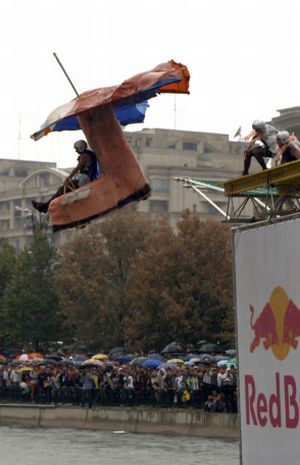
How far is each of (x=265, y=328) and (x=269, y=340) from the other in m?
0.14

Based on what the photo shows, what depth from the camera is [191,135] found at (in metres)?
136

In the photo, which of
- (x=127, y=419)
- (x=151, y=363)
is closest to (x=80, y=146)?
(x=127, y=419)

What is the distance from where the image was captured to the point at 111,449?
39344 millimetres

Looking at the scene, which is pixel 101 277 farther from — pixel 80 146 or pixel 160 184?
pixel 80 146

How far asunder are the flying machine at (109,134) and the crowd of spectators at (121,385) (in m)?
22.8

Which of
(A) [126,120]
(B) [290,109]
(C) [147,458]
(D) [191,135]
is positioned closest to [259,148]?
(A) [126,120]

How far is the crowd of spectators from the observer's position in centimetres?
3834

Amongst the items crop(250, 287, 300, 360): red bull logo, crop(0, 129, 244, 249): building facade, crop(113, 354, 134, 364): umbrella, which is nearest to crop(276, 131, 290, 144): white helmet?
crop(250, 287, 300, 360): red bull logo

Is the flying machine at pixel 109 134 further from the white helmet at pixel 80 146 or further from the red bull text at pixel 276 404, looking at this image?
the red bull text at pixel 276 404

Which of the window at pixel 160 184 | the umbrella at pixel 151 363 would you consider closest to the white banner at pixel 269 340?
the umbrella at pixel 151 363

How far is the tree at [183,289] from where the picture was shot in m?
61.0

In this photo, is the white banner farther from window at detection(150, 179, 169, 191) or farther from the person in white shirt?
window at detection(150, 179, 169, 191)

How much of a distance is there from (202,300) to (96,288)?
8.18 meters

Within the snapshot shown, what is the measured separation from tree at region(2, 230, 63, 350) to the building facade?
36046 millimetres
